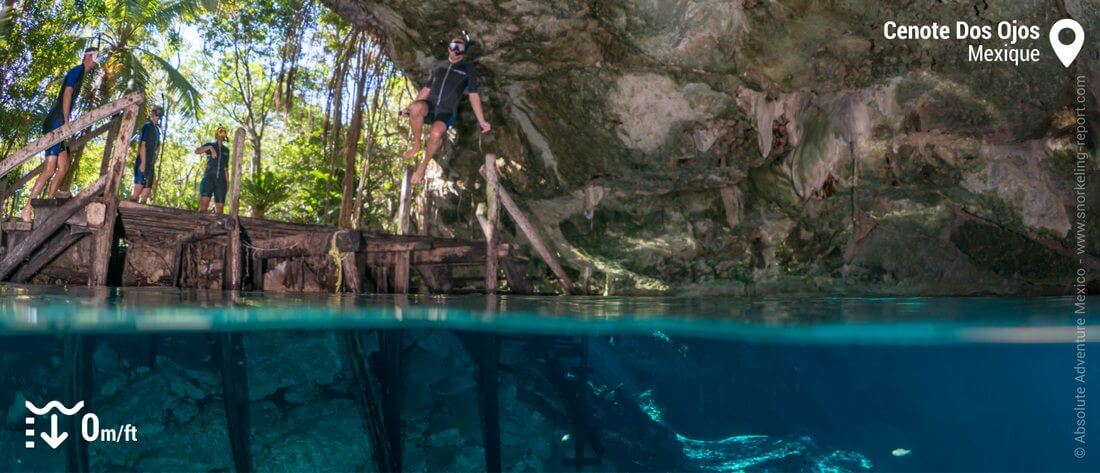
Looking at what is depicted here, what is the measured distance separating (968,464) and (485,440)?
5496mm

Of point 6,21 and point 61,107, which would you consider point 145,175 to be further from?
point 6,21

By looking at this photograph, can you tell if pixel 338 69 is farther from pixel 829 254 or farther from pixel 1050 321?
pixel 1050 321

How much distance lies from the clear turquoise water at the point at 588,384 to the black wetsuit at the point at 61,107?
2.75 metres

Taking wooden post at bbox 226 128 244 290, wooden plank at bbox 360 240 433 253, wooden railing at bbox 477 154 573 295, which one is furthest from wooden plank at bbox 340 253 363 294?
wooden railing at bbox 477 154 573 295

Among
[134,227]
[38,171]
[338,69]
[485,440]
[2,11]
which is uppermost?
[2,11]

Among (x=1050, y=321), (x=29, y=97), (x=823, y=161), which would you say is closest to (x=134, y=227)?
(x=29, y=97)

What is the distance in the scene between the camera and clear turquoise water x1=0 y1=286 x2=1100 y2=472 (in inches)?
310

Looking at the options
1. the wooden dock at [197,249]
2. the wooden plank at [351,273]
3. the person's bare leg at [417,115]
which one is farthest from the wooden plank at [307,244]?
the person's bare leg at [417,115]

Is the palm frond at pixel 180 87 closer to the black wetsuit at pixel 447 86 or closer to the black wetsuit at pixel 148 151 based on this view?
the black wetsuit at pixel 148 151

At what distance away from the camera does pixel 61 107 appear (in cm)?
1228

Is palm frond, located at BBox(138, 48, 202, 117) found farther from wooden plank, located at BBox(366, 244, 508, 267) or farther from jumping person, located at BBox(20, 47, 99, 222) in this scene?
wooden plank, located at BBox(366, 244, 508, 267)

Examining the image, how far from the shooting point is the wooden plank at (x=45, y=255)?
12773 mm

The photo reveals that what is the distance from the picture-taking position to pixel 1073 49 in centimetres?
1360

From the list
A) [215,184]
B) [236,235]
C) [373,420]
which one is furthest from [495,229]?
[215,184]
